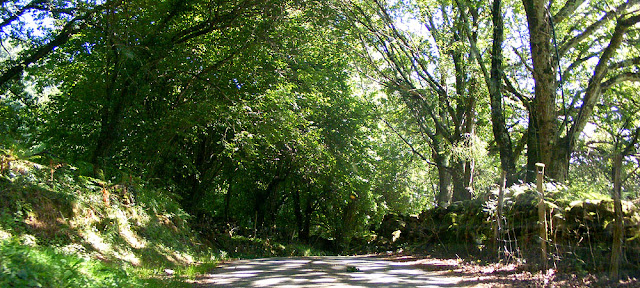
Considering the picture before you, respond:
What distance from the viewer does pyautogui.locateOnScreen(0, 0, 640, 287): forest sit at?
845cm

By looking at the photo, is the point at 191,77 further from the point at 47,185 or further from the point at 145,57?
the point at 47,185

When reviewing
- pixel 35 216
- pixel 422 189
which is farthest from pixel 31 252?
pixel 422 189

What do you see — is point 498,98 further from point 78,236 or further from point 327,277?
point 78,236

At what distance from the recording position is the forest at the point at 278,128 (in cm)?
845

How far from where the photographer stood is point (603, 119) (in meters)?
18.8

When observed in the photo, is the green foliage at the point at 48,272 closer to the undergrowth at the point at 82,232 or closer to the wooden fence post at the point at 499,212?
the undergrowth at the point at 82,232

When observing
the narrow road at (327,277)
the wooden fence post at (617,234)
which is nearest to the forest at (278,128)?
the wooden fence post at (617,234)

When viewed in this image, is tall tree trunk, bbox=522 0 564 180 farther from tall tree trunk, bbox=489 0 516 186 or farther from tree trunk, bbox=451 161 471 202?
tree trunk, bbox=451 161 471 202

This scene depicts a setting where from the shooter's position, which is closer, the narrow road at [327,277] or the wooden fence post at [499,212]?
the narrow road at [327,277]

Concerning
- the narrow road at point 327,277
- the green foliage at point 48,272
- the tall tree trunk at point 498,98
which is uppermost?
the tall tree trunk at point 498,98

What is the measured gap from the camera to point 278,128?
16.9 metres

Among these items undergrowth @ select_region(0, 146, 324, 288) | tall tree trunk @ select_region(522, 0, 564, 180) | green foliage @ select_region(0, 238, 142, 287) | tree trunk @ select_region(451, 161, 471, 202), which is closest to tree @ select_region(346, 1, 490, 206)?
tree trunk @ select_region(451, 161, 471, 202)

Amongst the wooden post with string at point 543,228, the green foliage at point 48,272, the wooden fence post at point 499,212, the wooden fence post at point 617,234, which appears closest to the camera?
the green foliage at point 48,272

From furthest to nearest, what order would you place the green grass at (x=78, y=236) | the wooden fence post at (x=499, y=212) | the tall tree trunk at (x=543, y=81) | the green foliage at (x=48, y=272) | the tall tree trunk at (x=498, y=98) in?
the tall tree trunk at (x=498, y=98)
the tall tree trunk at (x=543, y=81)
the wooden fence post at (x=499, y=212)
the green grass at (x=78, y=236)
the green foliage at (x=48, y=272)
